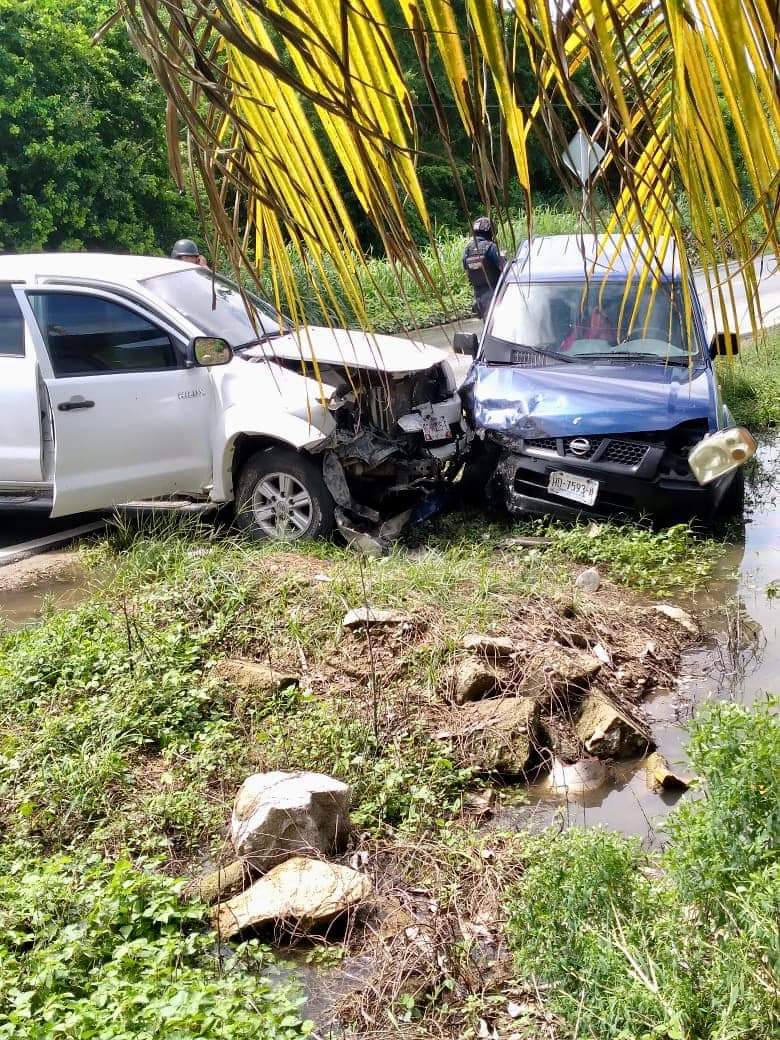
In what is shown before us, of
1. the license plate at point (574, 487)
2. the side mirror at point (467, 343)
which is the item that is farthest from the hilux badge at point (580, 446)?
the side mirror at point (467, 343)

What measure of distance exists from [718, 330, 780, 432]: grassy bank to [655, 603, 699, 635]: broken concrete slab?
448cm

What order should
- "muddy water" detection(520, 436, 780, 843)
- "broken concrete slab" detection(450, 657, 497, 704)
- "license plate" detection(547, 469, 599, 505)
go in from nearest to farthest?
1. "muddy water" detection(520, 436, 780, 843)
2. "broken concrete slab" detection(450, 657, 497, 704)
3. "license plate" detection(547, 469, 599, 505)

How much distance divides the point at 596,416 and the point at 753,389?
18.9 ft

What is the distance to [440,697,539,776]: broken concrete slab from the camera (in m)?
4.38

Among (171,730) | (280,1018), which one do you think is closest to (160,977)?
(280,1018)

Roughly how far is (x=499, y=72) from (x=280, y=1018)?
2.53m

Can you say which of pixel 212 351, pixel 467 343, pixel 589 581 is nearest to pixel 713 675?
pixel 589 581

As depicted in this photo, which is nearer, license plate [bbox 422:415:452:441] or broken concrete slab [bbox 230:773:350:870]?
broken concrete slab [bbox 230:773:350:870]

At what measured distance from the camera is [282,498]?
6.82 metres

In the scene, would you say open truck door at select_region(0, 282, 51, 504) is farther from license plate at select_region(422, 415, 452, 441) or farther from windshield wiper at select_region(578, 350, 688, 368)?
windshield wiper at select_region(578, 350, 688, 368)

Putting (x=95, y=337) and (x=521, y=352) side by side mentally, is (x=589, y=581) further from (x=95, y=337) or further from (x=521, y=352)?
(x=95, y=337)

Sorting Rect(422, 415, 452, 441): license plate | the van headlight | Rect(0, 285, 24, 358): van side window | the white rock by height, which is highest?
Rect(0, 285, 24, 358): van side window

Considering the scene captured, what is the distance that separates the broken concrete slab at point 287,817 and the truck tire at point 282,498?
2.90 meters

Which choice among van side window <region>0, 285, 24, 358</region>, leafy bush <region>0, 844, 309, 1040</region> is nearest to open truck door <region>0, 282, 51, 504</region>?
van side window <region>0, 285, 24, 358</region>
